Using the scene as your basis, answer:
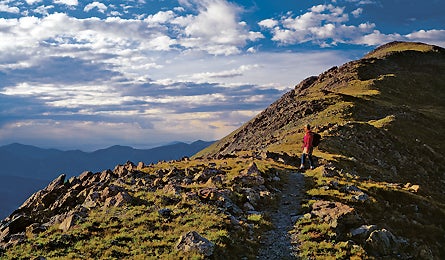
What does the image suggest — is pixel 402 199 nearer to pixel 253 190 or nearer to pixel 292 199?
pixel 292 199

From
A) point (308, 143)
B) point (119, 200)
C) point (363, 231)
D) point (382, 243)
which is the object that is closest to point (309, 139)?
point (308, 143)

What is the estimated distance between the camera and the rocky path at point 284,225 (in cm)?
2000

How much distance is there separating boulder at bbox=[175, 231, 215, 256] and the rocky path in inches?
106

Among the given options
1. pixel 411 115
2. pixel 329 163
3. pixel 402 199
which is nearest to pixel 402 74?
pixel 411 115

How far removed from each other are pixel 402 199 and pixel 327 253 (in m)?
14.7

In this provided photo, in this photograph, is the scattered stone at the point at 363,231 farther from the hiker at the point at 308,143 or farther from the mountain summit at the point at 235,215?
the hiker at the point at 308,143

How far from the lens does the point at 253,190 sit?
1160 inches

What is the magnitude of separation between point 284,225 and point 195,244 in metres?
7.33

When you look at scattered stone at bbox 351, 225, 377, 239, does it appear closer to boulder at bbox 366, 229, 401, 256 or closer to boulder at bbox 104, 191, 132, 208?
boulder at bbox 366, 229, 401, 256

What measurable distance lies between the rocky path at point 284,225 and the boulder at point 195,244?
2.69m

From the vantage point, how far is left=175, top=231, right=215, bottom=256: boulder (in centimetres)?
1848

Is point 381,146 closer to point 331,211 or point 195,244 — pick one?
point 331,211

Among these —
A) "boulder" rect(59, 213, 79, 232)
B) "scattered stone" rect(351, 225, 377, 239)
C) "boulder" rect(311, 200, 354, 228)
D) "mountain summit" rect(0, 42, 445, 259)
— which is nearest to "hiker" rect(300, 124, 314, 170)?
"mountain summit" rect(0, 42, 445, 259)

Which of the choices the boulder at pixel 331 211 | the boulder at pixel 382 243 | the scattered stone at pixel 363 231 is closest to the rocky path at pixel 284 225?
the boulder at pixel 331 211
